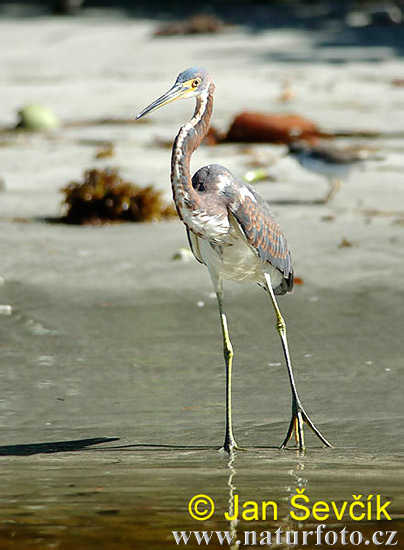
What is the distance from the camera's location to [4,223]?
10.3m

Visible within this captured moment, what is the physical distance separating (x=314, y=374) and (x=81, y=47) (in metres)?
21.2

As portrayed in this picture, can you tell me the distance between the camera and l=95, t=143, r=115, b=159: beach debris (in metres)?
13.2

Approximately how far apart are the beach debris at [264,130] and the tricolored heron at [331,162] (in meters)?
3.15

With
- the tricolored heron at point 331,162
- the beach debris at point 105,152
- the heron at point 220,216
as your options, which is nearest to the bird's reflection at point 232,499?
the heron at point 220,216

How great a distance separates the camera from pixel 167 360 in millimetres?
6930

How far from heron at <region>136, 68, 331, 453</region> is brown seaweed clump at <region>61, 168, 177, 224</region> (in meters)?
4.39

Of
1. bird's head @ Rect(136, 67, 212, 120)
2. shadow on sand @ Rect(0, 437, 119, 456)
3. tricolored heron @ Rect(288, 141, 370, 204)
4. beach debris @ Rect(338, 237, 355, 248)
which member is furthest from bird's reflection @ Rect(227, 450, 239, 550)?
tricolored heron @ Rect(288, 141, 370, 204)

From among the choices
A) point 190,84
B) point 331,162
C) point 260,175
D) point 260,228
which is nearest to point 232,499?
point 260,228

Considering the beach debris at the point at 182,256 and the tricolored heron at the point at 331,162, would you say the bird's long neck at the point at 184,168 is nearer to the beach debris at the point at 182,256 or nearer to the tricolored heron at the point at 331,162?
the beach debris at the point at 182,256

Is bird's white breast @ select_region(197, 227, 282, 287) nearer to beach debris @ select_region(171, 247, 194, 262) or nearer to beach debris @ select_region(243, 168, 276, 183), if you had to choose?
beach debris @ select_region(171, 247, 194, 262)

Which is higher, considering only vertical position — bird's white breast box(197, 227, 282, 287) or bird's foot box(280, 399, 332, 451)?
bird's white breast box(197, 227, 282, 287)

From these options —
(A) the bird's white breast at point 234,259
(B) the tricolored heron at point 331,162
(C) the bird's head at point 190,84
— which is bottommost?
(B) the tricolored heron at point 331,162

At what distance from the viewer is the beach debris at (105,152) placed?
13195 mm

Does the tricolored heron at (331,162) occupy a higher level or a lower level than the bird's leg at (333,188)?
higher
